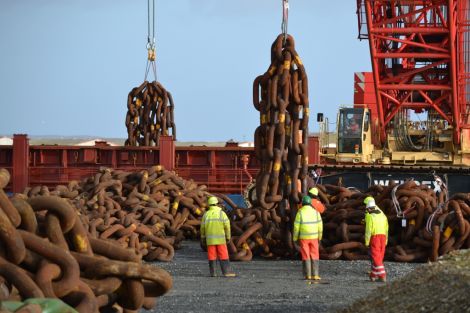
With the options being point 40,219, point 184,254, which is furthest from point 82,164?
point 40,219

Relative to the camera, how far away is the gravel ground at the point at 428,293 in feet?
22.4

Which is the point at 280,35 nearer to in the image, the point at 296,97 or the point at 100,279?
the point at 296,97

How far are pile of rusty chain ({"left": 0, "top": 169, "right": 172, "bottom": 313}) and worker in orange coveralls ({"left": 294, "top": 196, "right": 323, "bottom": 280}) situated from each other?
Answer: 8309mm

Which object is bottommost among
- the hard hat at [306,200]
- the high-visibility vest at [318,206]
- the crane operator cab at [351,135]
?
the high-visibility vest at [318,206]

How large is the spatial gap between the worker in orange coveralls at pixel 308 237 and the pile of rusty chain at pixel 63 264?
8.31m

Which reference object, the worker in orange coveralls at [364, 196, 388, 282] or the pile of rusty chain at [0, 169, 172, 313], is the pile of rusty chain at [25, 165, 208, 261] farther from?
the pile of rusty chain at [0, 169, 172, 313]

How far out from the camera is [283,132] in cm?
1400

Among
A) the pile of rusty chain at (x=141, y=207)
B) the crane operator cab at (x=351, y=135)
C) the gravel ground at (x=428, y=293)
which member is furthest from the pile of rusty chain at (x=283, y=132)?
the crane operator cab at (x=351, y=135)

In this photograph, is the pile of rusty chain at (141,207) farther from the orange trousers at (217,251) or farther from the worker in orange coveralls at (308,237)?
the worker in orange coveralls at (308,237)

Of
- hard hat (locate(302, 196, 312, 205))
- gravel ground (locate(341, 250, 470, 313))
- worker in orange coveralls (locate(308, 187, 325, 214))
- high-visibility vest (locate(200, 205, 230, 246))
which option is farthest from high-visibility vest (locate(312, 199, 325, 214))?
gravel ground (locate(341, 250, 470, 313))

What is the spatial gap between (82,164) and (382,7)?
10.0 metres

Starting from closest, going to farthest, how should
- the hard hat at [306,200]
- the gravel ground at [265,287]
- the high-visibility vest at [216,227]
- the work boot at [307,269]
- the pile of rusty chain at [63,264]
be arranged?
the pile of rusty chain at [63,264] → the gravel ground at [265,287] → the work boot at [307,269] → the hard hat at [306,200] → the high-visibility vest at [216,227]

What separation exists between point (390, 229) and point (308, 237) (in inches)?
109

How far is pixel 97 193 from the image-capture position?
Result: 53.6ft
